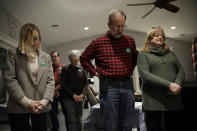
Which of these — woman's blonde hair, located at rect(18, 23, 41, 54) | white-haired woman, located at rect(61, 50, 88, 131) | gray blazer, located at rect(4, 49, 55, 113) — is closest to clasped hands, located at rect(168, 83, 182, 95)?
gray blazer, located at rect(4, 49, 55, 113)

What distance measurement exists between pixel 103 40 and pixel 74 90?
1.05m

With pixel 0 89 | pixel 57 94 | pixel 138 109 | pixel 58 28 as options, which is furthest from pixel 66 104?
pixel 58 28

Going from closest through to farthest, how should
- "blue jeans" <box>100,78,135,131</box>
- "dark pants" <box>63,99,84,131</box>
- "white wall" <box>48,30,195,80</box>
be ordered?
"blue jeans" <box>100,78,135,131</box>
"dark pants" <box>63,99,84,131</box>
"white wall" <box>48,30,195,80</box>

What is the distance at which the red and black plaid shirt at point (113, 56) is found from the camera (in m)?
1.46

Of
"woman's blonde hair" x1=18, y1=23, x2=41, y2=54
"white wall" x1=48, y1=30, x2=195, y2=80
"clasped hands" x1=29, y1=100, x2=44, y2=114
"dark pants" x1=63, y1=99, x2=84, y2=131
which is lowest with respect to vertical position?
"dark pants" x1=63, y1=99, x2=84, y2=131

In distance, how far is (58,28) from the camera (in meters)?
5.75

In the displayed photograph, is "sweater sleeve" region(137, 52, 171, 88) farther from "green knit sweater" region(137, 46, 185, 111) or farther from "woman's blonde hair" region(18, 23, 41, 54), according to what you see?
"woman's blonde hair" region(18, 23, 41, 54)

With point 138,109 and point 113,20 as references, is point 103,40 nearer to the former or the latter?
point 113,20

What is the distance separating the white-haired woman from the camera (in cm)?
233

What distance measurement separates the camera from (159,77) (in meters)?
1.50

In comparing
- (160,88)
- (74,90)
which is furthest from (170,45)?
(160,88)

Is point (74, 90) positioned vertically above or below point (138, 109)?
above

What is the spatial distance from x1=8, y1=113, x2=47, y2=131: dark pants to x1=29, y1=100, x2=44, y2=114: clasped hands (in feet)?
0.18

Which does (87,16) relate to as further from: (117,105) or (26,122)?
(26,122)
